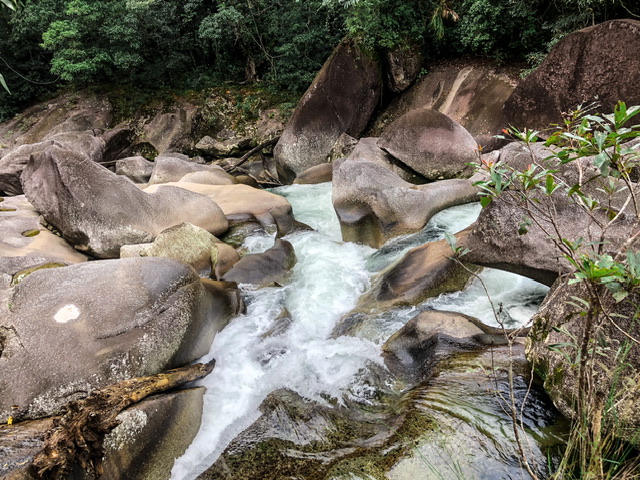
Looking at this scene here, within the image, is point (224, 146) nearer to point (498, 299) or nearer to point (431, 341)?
point (498, 299)

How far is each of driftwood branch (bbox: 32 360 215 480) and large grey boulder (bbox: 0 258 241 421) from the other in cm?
47

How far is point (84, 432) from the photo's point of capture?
2660mm

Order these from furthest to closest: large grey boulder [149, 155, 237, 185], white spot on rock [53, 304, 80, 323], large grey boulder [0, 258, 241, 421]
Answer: large grey boulder [149, 155, 237, 185], white spot on rock [53, 304, 80, 323], large grey boulder [0, 258, 241, 421]

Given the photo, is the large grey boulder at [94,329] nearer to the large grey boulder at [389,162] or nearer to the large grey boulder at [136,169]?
the large grey boulder at [389,162]

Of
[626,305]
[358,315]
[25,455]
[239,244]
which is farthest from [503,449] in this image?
[239,244]

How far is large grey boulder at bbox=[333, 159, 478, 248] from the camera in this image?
6934mm

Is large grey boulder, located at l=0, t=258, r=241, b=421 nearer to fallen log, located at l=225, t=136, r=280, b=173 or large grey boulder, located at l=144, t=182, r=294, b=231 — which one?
large grey boulder, located at l=144, t=182, r=294, b=231

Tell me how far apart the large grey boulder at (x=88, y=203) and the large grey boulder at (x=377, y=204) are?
3.00 m

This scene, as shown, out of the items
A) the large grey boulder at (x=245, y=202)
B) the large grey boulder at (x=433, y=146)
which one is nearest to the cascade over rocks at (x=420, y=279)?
the large grey boulder at (x=245, y=202)

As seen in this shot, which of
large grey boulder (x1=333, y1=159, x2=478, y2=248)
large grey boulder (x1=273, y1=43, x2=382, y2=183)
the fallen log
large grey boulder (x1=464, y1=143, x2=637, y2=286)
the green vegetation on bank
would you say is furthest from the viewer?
the fallen log

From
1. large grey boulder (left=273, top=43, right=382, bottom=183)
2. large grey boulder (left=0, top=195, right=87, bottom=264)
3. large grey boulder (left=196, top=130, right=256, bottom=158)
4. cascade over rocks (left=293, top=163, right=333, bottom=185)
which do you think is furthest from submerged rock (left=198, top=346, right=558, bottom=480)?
large grey boulder (left=196, top=130, right=256, bottom=158)

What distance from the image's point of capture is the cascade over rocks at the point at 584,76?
7918 millimetres

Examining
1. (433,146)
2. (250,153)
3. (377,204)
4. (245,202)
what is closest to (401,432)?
(377,204)

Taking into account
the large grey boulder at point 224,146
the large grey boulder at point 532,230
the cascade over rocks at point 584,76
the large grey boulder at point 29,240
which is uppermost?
the cascade over rocks at point 584,76
